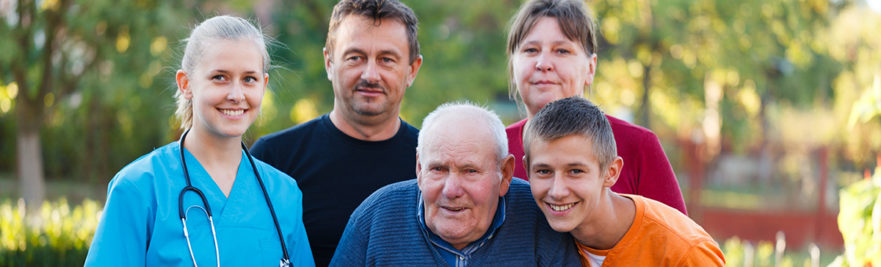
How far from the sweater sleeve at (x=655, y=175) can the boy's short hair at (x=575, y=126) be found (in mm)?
465

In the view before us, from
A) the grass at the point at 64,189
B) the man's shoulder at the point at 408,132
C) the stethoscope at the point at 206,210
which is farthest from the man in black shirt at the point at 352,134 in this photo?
the grass at the point at 64,189

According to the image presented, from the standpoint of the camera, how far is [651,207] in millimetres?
2627

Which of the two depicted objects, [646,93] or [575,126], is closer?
[575,126]

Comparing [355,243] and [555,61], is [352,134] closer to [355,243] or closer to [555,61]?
[355,243]

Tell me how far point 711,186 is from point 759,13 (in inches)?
189

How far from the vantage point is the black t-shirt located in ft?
10.3

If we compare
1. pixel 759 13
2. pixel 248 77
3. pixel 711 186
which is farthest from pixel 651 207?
pixel 711 186

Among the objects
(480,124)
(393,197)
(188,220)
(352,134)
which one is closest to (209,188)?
(188,220)

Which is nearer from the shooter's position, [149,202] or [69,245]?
[149,202]

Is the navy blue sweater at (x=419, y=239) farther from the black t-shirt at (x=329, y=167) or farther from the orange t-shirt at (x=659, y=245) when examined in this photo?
the black t-shirt at (x=329, y=167)

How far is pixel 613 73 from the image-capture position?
12.2 m

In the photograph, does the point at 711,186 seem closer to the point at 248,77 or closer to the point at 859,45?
the point at 859,45

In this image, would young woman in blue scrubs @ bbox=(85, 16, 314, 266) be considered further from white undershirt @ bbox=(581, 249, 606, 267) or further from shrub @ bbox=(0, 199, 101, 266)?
shrub @ bbox=(0, 199, 101, 266)

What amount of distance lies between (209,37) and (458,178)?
3.35 ft
